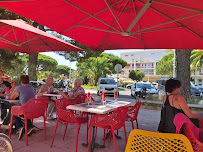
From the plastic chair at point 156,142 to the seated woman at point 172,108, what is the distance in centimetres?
128

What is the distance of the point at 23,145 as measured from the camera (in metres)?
3.71

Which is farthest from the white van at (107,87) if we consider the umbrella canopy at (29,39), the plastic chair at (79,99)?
the plastic chair at (79,99)

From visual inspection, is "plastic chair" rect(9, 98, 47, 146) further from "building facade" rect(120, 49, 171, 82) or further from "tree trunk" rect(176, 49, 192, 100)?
"building facade" rect(120, 49, 171, 82)

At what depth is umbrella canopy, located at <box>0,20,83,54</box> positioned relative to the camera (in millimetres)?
4992

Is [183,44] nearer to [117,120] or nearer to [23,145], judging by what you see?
[117,120]

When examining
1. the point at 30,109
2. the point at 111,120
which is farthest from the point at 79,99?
the point at 111,120

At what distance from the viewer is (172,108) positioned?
2.81 m

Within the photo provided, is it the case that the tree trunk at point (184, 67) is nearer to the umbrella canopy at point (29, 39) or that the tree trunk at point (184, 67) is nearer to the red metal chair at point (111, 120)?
the umbrella canopy at point (29, 39)

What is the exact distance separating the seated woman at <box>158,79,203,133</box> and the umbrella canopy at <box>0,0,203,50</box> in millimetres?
1361

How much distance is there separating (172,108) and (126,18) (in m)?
2.25

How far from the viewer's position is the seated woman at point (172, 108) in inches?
108

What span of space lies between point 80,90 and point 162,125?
9.14 feet

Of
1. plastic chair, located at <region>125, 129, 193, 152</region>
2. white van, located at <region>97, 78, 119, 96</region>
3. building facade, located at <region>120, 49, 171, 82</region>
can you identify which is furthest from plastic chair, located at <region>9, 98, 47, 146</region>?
building facade, located at <region>120, 49, 171, 82</region>

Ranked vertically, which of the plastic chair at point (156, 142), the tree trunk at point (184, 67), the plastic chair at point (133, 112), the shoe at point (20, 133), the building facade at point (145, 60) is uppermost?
the building facade at point (145, 60)
